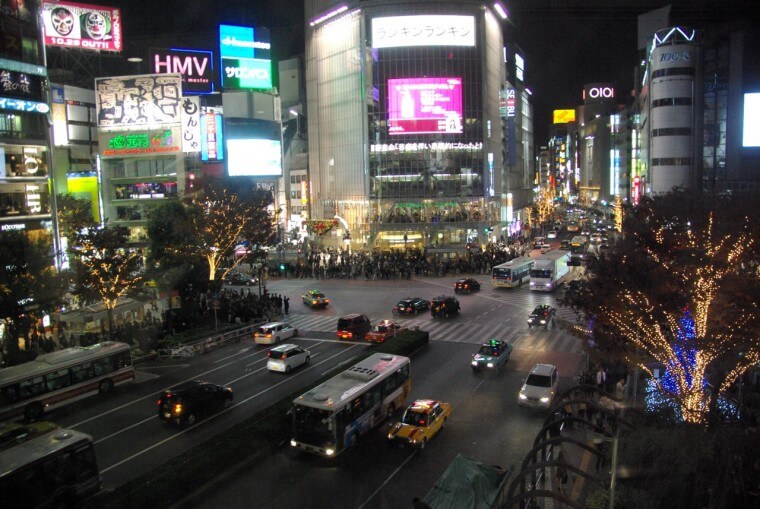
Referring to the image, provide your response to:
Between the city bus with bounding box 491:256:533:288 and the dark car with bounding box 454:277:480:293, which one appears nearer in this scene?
the dark car with bounding box 454:277:480:293

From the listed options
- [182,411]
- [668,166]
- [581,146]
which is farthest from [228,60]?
[581,146]

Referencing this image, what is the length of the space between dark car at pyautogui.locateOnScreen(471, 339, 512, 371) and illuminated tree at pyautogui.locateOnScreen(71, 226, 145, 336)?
15340 mm

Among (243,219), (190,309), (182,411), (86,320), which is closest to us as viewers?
(182,411)

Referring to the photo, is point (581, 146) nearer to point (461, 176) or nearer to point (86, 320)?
point (461, 176)

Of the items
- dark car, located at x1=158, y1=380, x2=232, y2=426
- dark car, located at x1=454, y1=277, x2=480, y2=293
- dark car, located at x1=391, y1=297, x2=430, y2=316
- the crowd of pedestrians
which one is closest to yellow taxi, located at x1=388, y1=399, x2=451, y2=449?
dark car, located at x1=158, y1=380, x2=232, y2=426

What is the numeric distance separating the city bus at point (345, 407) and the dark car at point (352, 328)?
9157 mm

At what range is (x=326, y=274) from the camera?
47.6 meters

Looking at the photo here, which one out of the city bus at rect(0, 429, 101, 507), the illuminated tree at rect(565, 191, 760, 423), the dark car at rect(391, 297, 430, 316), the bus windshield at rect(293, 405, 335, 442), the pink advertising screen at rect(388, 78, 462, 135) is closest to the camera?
the city bus at rect(0, 429, 101, 507)

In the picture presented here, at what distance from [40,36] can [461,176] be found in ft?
136

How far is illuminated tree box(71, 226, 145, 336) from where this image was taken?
80.5 ft

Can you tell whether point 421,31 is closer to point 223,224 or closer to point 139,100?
point 139,100

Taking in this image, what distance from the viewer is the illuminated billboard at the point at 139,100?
39906 mm

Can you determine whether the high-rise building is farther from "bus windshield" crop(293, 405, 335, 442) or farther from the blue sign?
"bus windshield" crop(293, 405, 335, 442)

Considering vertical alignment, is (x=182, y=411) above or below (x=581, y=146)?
below
